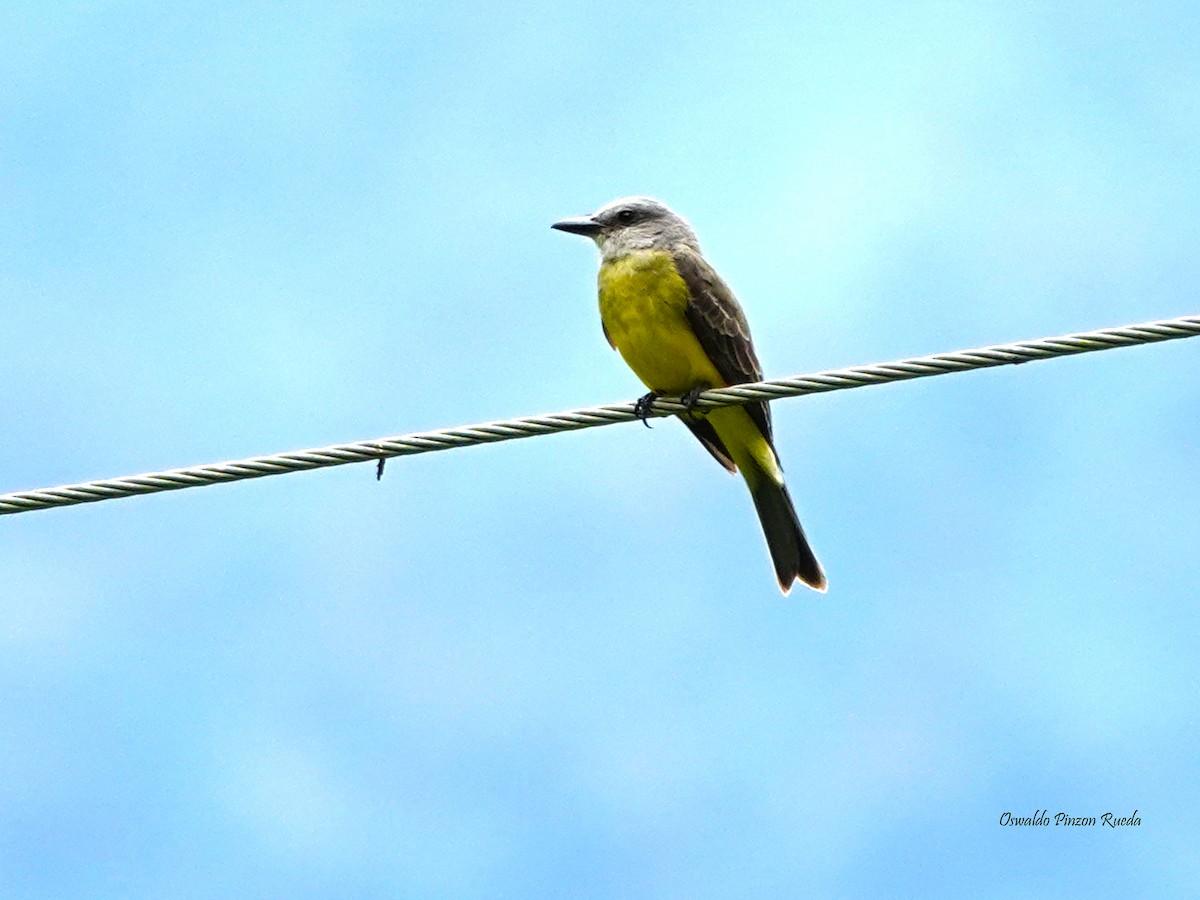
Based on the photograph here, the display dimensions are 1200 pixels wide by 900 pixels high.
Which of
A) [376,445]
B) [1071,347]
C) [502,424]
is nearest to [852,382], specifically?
[1071,347]

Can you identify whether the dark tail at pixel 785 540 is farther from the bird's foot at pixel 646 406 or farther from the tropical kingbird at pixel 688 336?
the bird's foot at pixel 646 406

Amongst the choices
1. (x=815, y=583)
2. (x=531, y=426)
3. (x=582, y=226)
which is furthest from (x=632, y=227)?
(x=531, y=426)

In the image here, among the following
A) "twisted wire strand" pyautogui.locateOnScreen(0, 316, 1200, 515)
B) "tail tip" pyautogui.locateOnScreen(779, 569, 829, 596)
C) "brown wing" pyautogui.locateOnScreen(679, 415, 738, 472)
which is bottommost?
"tail tip" pyautogui.locateOnScreen(779, 569, 829, 596)

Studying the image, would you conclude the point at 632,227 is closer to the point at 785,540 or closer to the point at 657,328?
the point at 657,328

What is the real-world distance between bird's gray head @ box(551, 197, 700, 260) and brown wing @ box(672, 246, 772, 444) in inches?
9.3

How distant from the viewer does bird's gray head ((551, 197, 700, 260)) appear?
7.76 metres

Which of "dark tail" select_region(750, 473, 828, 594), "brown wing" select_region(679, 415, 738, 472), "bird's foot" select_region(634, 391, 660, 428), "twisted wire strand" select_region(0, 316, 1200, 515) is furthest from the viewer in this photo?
"dark tail" select_region(750, 473, 828, 594)

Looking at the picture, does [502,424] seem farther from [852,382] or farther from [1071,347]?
[1071,347]

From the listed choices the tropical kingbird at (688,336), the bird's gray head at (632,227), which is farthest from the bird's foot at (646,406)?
the bird's gray head at (632,227)

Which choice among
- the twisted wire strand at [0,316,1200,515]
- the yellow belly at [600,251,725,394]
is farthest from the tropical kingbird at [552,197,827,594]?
the twisted wire strand at [0,316,1200,515]

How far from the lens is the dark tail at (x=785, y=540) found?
309 inches

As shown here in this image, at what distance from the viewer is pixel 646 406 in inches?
273

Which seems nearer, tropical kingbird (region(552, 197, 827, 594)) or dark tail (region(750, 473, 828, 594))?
tropical kingbird (region(552, 197, 827, 594))

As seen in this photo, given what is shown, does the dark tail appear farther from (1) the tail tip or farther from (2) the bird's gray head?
(2) the bird's gray head
